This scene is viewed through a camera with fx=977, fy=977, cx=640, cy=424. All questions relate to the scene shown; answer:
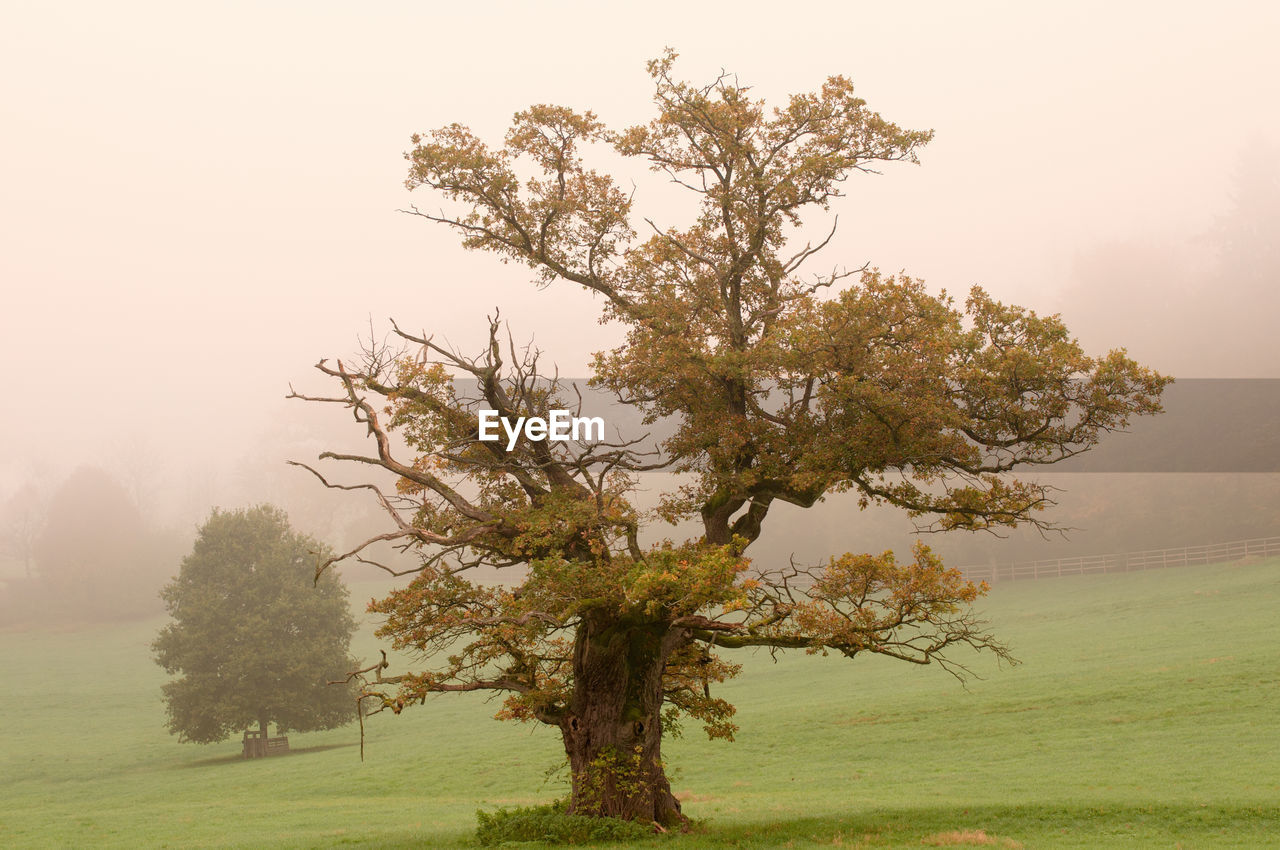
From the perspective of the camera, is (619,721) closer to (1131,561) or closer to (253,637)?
(253,637)

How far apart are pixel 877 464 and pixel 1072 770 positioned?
Result: 17615 millimetres

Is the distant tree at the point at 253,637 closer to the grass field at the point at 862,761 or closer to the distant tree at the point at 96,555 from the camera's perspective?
the grass field at the point at 862,761

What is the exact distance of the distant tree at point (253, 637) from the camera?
5225 cm

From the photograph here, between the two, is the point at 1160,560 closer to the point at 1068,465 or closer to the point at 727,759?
the point at 1068,465

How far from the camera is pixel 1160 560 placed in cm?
8662

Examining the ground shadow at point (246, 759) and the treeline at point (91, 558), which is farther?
the treeline at point (91, 558)

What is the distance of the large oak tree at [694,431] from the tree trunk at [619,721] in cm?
5

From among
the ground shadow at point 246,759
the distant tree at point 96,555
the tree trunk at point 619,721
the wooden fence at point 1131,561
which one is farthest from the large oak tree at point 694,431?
the distant tree at point 96,555

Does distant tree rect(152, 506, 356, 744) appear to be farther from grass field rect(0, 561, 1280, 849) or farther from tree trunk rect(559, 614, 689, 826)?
tree trunk rect(559, 614, 689, 826)

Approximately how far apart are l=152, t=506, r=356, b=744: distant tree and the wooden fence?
5879cm

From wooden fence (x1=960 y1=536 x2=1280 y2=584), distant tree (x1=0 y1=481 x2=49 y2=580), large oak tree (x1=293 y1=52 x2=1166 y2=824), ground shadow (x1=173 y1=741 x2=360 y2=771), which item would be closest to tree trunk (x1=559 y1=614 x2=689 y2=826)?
large oak tree (x1=293 y1=52 x2=1166 y2=824)

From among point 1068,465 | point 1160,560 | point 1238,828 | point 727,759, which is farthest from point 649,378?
point 1160,560

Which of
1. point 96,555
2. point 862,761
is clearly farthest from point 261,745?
point 96,555

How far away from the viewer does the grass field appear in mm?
23797
